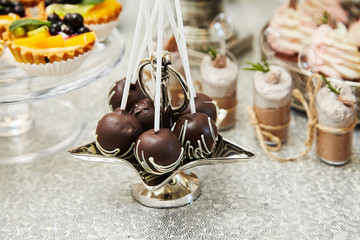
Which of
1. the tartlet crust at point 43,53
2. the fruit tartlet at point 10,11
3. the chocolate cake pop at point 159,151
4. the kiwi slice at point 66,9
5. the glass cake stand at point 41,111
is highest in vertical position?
the fruit tartlet at point 10,11

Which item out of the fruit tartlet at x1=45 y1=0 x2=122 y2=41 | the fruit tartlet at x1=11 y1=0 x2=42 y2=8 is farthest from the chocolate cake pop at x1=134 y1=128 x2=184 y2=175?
the fruit tartlet at x1=11 y1=0 x2=42 y2=8

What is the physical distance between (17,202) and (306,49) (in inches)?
25.1

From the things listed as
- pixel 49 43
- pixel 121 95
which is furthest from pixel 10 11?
pixel 121 95

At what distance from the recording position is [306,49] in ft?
3.24

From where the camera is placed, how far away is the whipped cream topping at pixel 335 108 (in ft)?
2.84

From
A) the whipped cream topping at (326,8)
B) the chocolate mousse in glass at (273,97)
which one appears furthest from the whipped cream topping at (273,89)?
the whipped cream topping at (326,8)

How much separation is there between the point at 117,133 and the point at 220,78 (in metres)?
0.33

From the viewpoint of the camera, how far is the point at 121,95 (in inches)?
32.4

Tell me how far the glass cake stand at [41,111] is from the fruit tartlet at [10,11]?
99 millimetres

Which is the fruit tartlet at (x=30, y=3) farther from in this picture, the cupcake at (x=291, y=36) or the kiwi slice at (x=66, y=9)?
the cupcake at (x=291, y=36)

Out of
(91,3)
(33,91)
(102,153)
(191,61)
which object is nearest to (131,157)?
(102,153)

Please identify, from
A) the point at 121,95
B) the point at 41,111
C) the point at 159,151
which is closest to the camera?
the point at 159,151

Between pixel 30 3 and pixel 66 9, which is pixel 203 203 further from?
pixel 30 3

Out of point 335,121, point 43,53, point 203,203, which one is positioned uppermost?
point 43,53
